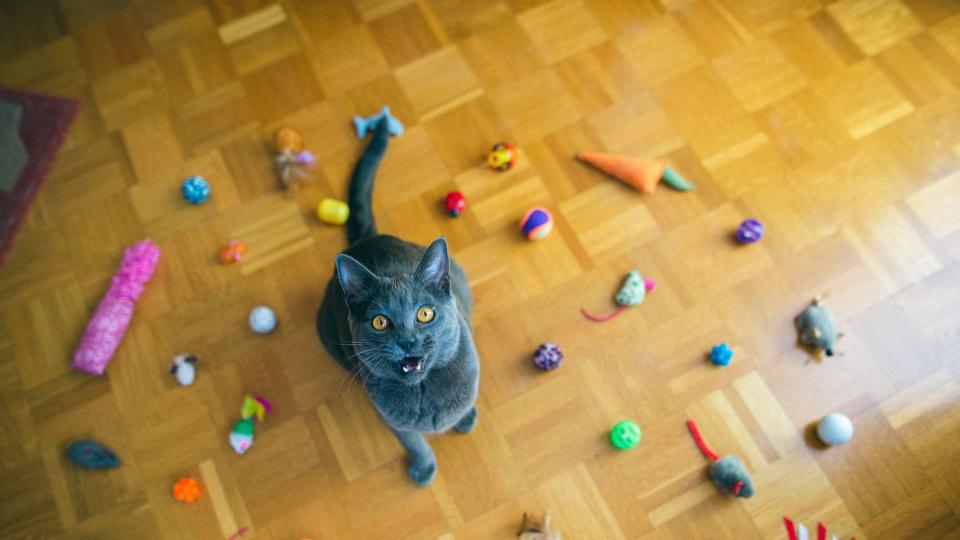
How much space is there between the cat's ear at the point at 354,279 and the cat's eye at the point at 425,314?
0.09 meters

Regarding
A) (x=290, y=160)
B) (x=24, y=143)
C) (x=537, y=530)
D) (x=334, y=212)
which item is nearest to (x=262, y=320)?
(x=334, y=212)

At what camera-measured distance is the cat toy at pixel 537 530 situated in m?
1.34

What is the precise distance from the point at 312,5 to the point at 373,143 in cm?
57

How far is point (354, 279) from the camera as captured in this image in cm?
99

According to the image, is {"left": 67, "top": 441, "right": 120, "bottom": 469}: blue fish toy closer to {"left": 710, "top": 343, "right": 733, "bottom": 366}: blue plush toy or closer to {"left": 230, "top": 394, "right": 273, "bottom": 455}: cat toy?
{"left": 230, "top": 394, "right": 273, "bottom": 455}: cat toy

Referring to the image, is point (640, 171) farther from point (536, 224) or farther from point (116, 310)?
point (116, 310)

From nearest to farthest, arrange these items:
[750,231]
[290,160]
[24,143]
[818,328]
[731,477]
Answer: [731,477] < [818,328] < [750,231] < [290,160] < [24,143]

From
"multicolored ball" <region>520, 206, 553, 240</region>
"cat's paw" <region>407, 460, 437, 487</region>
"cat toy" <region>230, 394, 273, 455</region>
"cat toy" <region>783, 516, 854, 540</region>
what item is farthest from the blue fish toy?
"cat toy" <region>783, 516, 854, 540</region>

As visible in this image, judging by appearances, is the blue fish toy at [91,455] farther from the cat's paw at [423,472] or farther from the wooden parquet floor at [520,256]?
the cat's paw at [423,472]

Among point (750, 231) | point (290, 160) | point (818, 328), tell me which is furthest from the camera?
point (290, 160)

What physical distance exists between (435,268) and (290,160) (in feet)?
2.76

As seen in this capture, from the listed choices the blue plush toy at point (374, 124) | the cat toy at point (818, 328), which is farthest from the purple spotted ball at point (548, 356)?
the blue plush toy at point (374, 124)

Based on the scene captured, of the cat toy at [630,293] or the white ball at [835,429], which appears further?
the cat toy at [630,293]

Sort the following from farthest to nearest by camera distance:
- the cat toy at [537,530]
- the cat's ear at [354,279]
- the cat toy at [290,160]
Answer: the cat toy at [290,160] → the cat toy at [537,530] → the cat's ear at [354,279]
